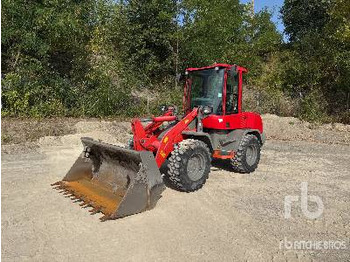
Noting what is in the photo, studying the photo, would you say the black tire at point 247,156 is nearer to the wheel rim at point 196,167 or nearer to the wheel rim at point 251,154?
the wheel rim at point 251,154

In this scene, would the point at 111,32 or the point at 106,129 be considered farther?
the point at 111,32

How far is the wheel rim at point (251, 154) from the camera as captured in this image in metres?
7.58

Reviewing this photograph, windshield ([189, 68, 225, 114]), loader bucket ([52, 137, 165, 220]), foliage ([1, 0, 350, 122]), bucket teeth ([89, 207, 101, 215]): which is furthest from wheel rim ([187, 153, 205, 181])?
foliage ([1, 0, 350, 122])

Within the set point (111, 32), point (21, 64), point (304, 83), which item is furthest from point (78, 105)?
point (304, 83)

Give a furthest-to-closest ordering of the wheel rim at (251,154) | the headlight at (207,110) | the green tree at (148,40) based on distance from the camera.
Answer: the green tree at (148,40) < the wheel rim at (251,154) < the headlight at (207,110)

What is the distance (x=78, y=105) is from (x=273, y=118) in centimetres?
809

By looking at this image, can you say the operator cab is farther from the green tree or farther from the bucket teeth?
the green tree

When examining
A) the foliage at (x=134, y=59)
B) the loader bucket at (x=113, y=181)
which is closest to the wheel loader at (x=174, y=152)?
the loader bucket at (x=113, y=181)

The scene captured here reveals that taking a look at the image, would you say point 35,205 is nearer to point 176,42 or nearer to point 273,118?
point 273,118

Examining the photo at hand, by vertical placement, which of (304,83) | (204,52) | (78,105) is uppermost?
(204,52)

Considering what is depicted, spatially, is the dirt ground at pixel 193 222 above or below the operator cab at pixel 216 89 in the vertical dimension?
below

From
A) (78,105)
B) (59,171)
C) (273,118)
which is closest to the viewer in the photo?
(59,171)

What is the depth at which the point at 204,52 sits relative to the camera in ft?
55.1

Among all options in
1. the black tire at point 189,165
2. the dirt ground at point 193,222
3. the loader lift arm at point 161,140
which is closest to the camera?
the dirt ground at point 193,222
